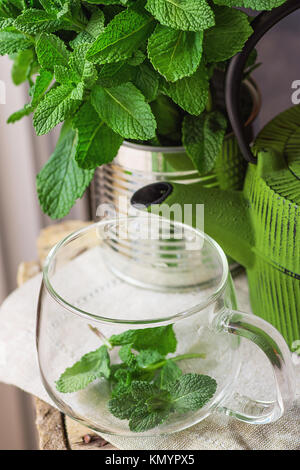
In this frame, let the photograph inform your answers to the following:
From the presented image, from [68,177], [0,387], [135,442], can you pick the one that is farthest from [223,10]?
[0,387]

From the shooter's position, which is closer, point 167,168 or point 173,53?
point 173,53

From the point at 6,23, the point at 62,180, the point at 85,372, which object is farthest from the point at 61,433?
the point at 6,23

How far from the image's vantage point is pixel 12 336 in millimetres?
514

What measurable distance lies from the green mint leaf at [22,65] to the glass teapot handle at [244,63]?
0.51ft

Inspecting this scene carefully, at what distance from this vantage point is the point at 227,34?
0.41 m

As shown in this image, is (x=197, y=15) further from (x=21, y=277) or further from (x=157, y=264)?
(x=21, y=277)

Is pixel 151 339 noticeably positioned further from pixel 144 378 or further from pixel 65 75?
pixel 65 75

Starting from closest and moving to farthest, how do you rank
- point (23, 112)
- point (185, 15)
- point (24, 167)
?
point (185, 15) → point (23, 112) → point (24, 167)

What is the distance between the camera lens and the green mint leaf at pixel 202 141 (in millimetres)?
461

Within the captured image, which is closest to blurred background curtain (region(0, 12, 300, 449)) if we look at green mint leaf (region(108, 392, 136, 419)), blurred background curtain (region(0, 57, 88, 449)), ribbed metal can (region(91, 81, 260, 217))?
blurred background curtain (region(0, 57, 88, 449))

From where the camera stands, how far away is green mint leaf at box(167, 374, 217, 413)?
16.1 inches

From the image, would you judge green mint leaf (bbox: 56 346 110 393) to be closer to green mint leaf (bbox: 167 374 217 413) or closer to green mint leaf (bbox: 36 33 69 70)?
green mint leaf (bbox: 167 374 217 413)

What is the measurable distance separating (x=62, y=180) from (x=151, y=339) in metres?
0.14

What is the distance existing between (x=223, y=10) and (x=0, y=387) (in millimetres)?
649
